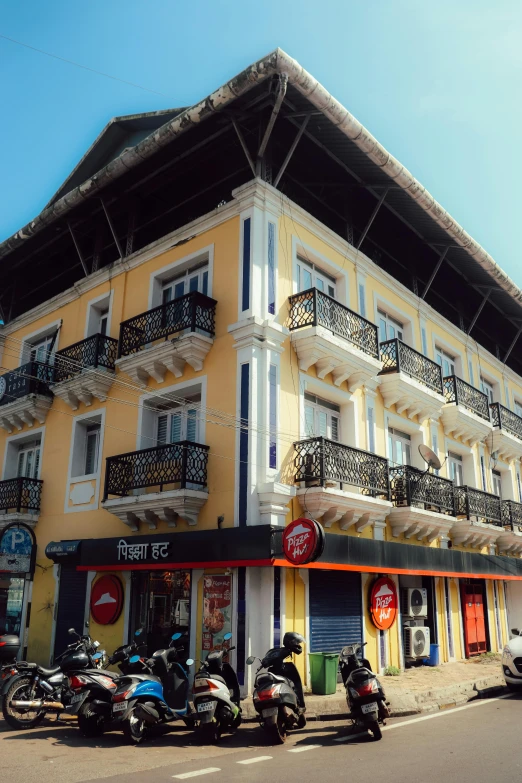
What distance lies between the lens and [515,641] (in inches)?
505

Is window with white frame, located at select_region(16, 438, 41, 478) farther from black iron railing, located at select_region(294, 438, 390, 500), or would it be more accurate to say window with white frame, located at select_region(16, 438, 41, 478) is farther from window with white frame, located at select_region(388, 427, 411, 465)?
window with white frame, located at select_region(388, 427, 411, 465)

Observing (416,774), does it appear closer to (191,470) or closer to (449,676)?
(191,470)

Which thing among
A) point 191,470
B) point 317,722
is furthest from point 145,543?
point 317,722

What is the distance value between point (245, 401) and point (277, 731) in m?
5.99

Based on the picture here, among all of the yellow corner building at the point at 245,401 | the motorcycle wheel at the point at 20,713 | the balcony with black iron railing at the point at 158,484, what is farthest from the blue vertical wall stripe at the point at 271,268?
the motorcycle wheel at the point at 20,713

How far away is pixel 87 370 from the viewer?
15.1 metres

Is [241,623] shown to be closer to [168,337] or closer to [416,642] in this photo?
[416,642]

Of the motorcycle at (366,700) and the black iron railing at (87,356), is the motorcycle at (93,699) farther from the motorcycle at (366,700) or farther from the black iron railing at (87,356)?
the black iron railing at (87,356)

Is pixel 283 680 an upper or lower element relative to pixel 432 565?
lower

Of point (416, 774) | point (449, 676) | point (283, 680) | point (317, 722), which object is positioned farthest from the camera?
point (449, 676)

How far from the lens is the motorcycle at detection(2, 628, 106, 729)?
9.30 meters

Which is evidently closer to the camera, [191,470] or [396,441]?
[191,470]

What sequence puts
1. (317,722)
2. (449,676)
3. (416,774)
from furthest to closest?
(449,676) < (317,722) < (416,774)

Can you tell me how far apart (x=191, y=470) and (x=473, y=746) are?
6769 mm
